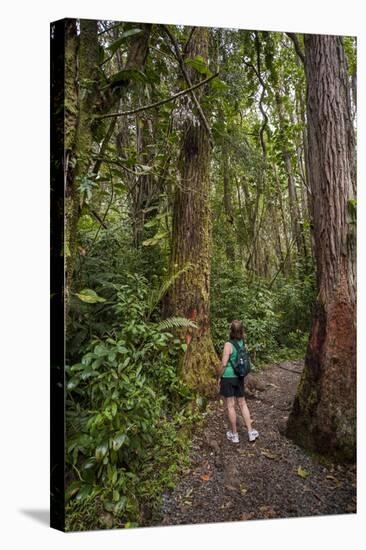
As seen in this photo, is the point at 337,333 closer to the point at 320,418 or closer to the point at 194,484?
the point at 320,418

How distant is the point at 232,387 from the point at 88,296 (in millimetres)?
1486

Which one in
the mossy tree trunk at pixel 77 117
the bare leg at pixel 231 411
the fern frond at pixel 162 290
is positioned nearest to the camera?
the mossy tree trunk at pixel 77 117

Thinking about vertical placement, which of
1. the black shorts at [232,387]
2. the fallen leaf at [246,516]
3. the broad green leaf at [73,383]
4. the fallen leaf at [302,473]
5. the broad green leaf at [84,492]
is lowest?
the fallen leaf at [246,516]

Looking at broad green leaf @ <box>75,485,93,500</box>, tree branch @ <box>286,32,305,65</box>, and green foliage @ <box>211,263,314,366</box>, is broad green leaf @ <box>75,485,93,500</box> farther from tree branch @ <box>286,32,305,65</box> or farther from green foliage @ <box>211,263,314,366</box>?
tree branch @ <box>286,32,305,65</box>

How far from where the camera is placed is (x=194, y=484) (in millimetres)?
4805

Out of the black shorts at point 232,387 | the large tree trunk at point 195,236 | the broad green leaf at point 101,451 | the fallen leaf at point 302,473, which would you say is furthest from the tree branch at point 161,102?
the fallen leaf at point 302,473

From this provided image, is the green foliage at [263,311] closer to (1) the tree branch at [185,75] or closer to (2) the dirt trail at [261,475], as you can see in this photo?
(2) the dirt trail at [261,475]

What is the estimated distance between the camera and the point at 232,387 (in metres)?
5.19

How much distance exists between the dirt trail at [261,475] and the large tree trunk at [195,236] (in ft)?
1.57

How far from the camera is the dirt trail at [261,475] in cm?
481

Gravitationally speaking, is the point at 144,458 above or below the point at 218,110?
below

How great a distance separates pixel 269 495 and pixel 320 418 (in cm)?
79

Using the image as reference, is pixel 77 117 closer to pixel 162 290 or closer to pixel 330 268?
pixel 162 290

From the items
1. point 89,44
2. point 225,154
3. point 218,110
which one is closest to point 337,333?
point 225,154
